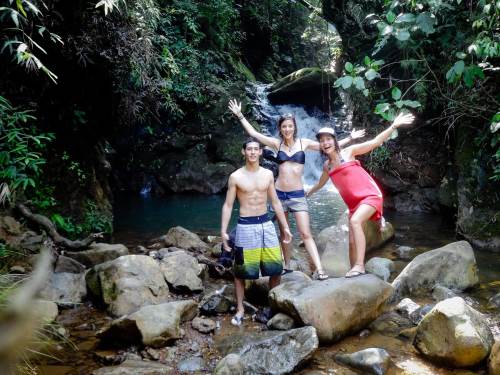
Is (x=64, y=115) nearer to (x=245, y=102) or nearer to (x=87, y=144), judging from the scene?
(x=87, y=144)

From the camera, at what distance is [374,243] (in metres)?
7.21

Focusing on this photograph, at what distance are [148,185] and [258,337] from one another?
12522mm

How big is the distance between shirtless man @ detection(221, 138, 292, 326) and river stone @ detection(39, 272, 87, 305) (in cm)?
195

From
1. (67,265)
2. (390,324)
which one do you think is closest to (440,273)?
(390,324)

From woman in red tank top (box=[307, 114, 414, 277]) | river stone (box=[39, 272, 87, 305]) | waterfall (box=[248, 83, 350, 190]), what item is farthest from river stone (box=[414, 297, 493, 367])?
waterfall (box=[248, 83, 350, 190])

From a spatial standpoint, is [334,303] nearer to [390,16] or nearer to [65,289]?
[390,16]

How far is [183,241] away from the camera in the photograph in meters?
7.22

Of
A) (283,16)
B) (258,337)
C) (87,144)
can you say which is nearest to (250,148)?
(258,337)

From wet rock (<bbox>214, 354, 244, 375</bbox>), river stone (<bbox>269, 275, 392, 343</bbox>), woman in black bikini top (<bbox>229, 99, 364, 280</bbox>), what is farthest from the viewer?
woman in black bikini top (<bbox>229, 99, 364, 280</bbox>)

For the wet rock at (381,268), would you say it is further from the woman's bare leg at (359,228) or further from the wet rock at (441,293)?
the woman's bare leg at (359,228)

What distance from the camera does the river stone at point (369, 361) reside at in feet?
11.2

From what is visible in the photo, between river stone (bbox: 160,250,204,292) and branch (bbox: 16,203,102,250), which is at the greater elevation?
branch (bbox: 16,203,102,250)

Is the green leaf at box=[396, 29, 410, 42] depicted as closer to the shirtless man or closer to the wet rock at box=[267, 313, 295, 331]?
the shirtless man

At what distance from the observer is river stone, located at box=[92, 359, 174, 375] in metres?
3.29
